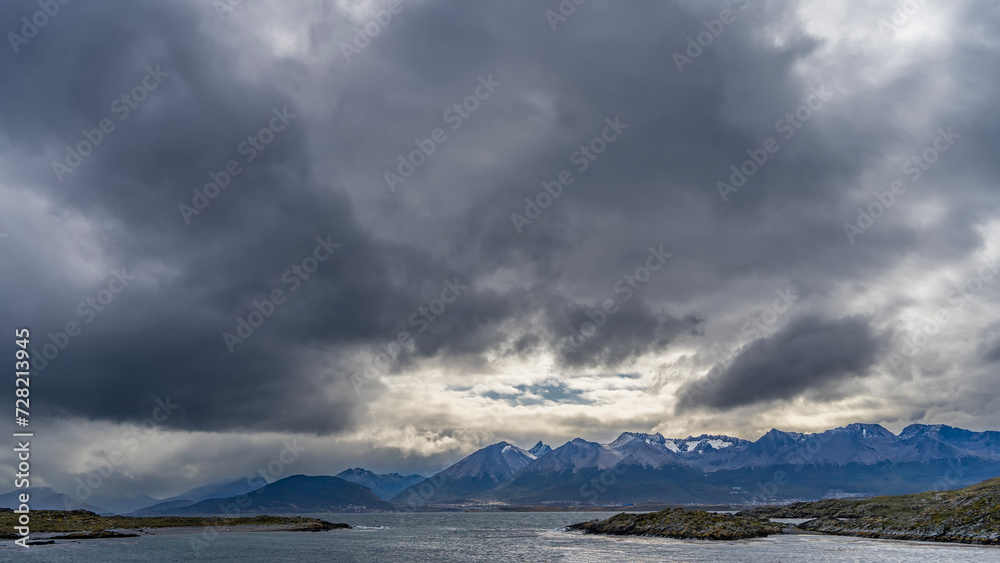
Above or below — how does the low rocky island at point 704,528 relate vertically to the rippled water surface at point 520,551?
below

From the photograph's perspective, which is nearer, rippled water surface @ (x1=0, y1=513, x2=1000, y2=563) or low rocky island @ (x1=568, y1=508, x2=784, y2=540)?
rippled water surface @ (x1=0, y1=513, x2=1000, y2=563)

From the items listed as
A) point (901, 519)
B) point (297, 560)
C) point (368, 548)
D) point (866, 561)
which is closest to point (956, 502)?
point (901, 519)

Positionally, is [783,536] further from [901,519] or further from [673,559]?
[673,559]

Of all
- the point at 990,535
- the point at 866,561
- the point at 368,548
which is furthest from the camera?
the point at 368,548

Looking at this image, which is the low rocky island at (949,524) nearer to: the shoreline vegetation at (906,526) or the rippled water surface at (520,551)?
the shoreline vegetation at (906,526)

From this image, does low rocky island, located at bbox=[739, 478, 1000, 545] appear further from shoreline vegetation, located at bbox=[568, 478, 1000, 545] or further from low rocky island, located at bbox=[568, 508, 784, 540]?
low rocky island, located at bbox=[568, 508, 784, 540]

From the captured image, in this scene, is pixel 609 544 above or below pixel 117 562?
below

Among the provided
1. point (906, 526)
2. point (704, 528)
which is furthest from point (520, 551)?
point (906, 526)

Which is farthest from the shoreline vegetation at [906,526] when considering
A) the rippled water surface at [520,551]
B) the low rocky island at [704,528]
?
the rippled water surface at [520,551]

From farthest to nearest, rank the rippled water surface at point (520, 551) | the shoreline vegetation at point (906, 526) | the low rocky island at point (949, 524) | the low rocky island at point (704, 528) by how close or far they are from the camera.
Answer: the low rocky island at point (704, 528) < the shoreline vegetation at point (906, 526) < the low rocky island at point (949, 524) < the rippled water surface at point (520, 551)

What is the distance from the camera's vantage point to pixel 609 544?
16400cm

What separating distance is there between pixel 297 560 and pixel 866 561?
11644cm

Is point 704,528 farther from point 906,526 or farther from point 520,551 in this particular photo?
point 520,551

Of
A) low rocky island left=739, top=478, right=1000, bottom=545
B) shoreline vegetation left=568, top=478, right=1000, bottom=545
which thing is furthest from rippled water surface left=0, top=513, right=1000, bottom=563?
low rocky island left=739, top=478, right=1000, bottom=545
